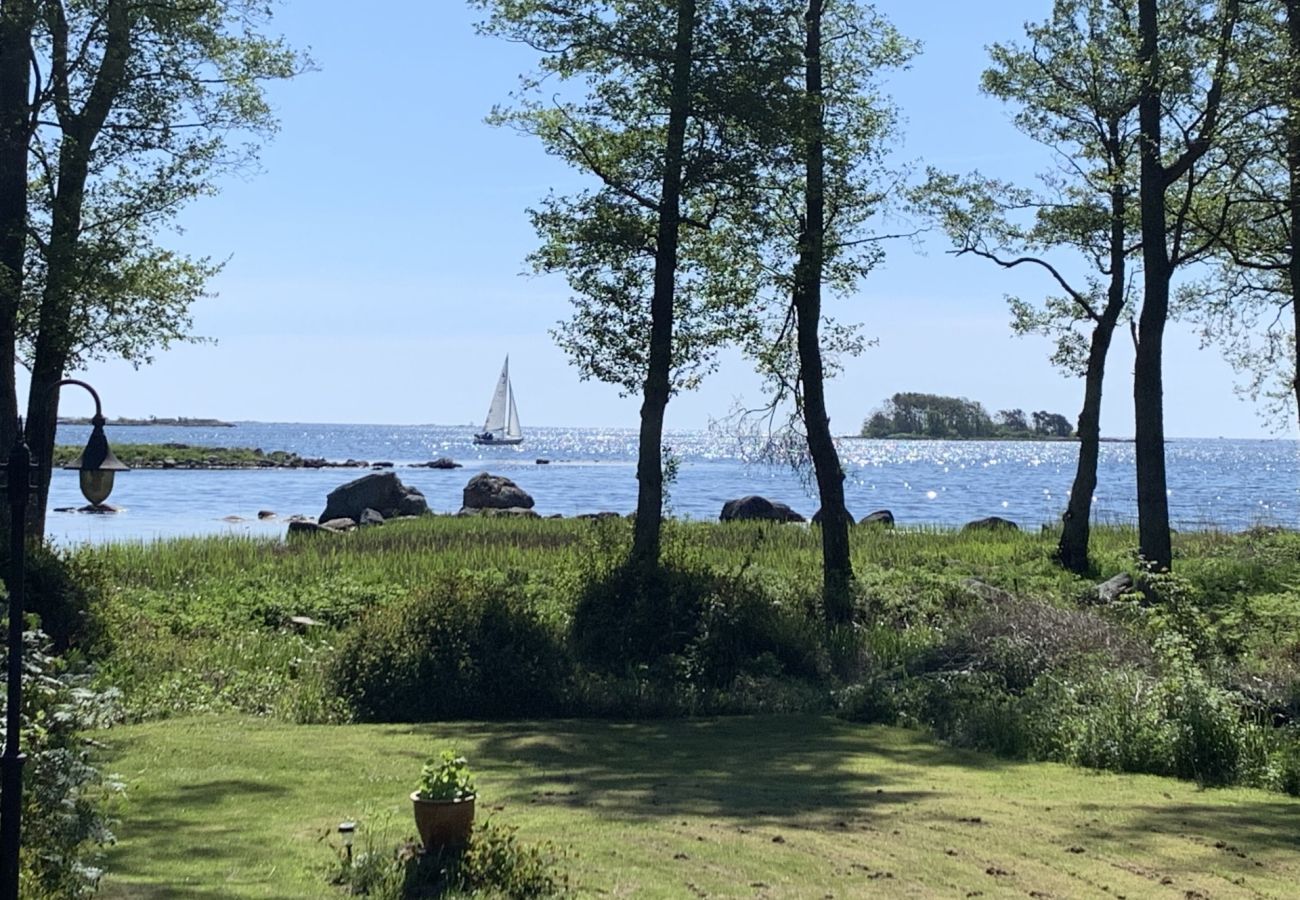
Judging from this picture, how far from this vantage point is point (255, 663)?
1477 cm

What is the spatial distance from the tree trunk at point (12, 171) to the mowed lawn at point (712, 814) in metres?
6.98

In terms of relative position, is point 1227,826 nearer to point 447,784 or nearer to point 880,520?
point 447,784

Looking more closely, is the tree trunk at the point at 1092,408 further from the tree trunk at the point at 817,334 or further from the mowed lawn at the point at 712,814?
the mowed lawn at the point at 712,814

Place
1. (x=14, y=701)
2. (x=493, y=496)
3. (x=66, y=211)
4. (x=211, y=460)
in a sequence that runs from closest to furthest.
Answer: (x=14, y=701), (x=66, y=211), (x=493, y=496), (x=211, y=460)

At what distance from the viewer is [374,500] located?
43375mm

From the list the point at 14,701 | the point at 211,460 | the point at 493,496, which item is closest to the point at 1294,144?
the point at 14,701

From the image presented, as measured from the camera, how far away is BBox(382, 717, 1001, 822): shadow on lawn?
8.81 m

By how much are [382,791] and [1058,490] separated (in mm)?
82929

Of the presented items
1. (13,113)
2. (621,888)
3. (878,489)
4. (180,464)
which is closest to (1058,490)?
(878,489)

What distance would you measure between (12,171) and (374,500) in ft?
88.7

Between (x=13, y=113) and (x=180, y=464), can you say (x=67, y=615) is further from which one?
(x=180, y=464)

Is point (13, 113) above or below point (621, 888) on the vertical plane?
above

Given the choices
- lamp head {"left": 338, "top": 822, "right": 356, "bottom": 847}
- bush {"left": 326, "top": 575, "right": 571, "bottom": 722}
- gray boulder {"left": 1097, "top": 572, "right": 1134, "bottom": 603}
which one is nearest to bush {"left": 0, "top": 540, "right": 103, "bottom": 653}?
bush {"left": 326, "top": 575, "right": 571, "bottom": 722}

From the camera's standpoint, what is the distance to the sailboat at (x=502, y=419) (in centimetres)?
12925
